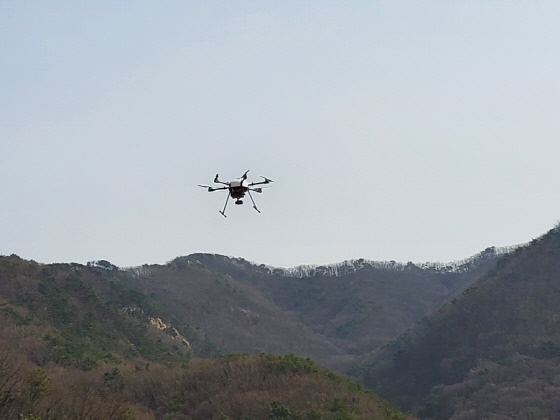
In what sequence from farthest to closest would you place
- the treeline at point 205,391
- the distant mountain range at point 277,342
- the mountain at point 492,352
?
the mountain at point 492,352 < the distant mountain range at point 277,342 < the treeline at point 205,391

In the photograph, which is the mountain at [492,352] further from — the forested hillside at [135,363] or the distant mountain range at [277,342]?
the forested hillside at [135,363]

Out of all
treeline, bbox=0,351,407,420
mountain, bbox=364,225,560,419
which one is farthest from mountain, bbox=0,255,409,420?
mountain, bbox=364,225,560,419

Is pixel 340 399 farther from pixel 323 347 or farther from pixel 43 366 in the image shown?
pixel 323 347

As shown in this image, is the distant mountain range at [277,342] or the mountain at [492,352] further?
the mountain at [492,352]

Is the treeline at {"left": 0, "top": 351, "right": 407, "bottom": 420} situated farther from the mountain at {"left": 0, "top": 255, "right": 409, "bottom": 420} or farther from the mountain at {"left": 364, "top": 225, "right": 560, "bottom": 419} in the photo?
the mountain at {"left": 364, "top": 225, "right": 560, "bottom": 419}

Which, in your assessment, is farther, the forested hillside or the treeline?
the forested hillside

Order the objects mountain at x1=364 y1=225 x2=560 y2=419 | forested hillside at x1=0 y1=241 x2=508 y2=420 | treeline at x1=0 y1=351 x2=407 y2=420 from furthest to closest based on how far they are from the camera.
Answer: mountain at x1=364 y1=225 x2=560 y2=419
forested hillside at x1=0 y1=241 x2=508 y2=420
treeline at x1=0 y1=351 x2=407 y2=420

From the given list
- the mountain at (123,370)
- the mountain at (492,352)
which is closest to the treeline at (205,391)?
the mountain at (123,370)

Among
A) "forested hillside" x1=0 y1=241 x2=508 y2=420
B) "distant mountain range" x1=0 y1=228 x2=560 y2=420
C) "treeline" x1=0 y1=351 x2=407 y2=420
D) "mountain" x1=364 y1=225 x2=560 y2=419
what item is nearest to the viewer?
"treeline" x1=0 y1=351 x2=407 y2=420
